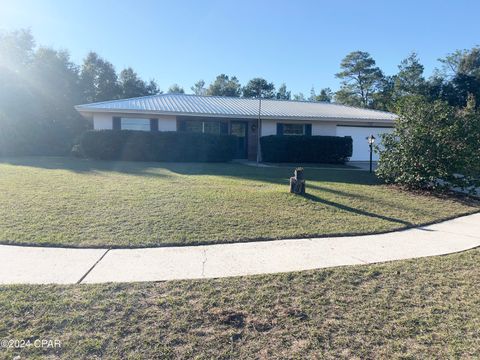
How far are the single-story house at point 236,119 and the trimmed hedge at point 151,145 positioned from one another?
1695 millimetres

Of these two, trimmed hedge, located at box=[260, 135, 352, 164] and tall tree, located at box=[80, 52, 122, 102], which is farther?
tall tree, located at box=[80, 52, 122, 102]

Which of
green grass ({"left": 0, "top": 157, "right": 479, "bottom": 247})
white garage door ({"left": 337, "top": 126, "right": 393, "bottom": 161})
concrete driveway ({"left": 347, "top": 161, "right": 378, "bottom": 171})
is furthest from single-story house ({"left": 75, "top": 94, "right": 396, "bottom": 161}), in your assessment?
green grass ({"left": 0, "top": 157, "right": 479, "bottom": 247})

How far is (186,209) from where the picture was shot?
20.8ft

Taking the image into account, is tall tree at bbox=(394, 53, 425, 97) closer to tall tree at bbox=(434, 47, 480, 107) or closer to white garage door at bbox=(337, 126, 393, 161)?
tall tree at bbox=(434, 47, 480, 107)

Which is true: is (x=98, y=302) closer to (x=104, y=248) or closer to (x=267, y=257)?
(x=104, y=248)

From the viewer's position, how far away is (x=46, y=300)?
3074 millimetres

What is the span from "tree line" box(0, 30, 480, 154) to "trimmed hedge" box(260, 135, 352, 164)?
10.2ft

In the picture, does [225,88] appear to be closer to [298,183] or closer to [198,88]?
[198,88]

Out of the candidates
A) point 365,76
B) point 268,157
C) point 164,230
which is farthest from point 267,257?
point 365,76

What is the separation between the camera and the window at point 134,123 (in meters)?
16.0

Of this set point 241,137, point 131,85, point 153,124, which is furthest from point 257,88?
point 153,124

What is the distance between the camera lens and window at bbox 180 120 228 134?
17125 millimetres

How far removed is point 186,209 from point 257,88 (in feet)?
145

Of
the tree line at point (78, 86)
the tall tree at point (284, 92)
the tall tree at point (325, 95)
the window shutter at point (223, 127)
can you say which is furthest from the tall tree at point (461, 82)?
the window shutter at point (223, 127)
